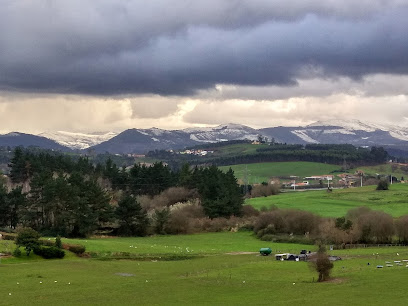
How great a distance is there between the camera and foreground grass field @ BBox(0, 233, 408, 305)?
5122 cm

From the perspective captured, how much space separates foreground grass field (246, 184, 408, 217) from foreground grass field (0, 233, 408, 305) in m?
59.3

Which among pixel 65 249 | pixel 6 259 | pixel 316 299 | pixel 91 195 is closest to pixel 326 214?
pixel 91 195

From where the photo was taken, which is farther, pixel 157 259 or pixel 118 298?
pixel 157 259

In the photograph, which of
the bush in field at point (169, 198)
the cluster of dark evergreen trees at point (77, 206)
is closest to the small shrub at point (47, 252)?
the cluster of dark evergreen trees at point (77, 206)

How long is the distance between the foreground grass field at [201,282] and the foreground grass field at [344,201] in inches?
2335

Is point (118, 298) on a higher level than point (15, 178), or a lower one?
lower

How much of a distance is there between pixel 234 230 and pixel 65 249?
58714mm

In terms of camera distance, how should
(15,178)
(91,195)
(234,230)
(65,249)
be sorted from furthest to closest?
(15,178)
(234,230)
(91,195)
(65,249)

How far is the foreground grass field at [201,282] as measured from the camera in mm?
51219

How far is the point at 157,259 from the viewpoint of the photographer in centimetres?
8844

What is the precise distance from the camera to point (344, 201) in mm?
167625

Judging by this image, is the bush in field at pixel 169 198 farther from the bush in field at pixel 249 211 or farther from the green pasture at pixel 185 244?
the green pasture at pixel 185 244

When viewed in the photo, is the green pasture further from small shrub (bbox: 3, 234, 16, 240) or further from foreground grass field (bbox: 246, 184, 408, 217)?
foreground grass field (bbox: 246, 184, 408, 217)

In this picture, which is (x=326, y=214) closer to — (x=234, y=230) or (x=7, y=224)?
(x=234, y=230)
